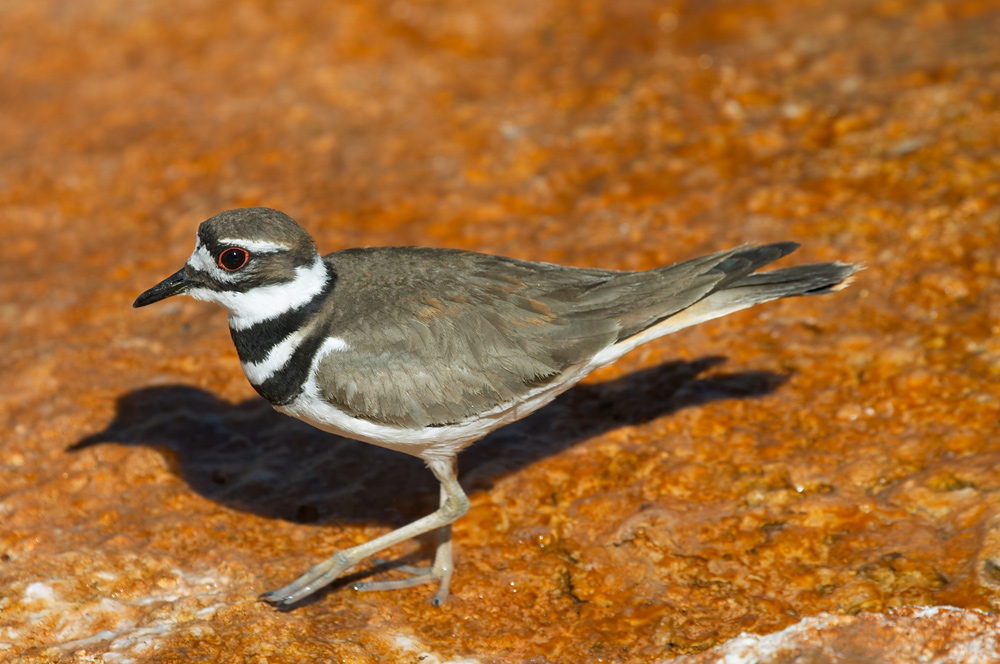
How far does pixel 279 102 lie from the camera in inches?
330

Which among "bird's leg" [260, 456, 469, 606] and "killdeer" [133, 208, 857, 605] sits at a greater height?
"killdeer" [133, 208, 857, 605]

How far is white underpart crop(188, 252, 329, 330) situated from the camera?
480 centimetres

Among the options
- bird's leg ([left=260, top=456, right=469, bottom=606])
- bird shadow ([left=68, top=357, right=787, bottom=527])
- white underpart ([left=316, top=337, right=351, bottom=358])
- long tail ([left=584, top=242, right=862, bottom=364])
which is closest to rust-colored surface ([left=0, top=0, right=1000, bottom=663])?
bird shadow ([left=68, top=357, right=787, bottom=527])

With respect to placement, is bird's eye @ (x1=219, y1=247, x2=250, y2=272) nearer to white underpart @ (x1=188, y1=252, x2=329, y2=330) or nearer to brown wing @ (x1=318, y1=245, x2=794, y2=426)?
white underpart @ (x1=188, y1=252, x2=329, y2=330)

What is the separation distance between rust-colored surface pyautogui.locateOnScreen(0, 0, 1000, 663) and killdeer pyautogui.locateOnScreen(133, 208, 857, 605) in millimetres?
581

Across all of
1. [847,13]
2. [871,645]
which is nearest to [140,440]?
[871,645]

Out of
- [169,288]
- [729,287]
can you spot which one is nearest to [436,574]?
[169,288]

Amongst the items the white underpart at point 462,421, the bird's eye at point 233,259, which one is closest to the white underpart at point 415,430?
the white underpart at point 462,421

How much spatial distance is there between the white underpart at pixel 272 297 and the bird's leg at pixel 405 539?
1055 millimetres

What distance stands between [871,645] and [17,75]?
8722 millimetres

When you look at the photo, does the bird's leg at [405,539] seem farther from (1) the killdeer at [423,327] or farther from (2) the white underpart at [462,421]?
(2) the white underpart at [462,421]

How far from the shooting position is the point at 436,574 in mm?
4816

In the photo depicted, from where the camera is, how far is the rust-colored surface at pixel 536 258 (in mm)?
4531

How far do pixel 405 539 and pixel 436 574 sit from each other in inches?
11.5
